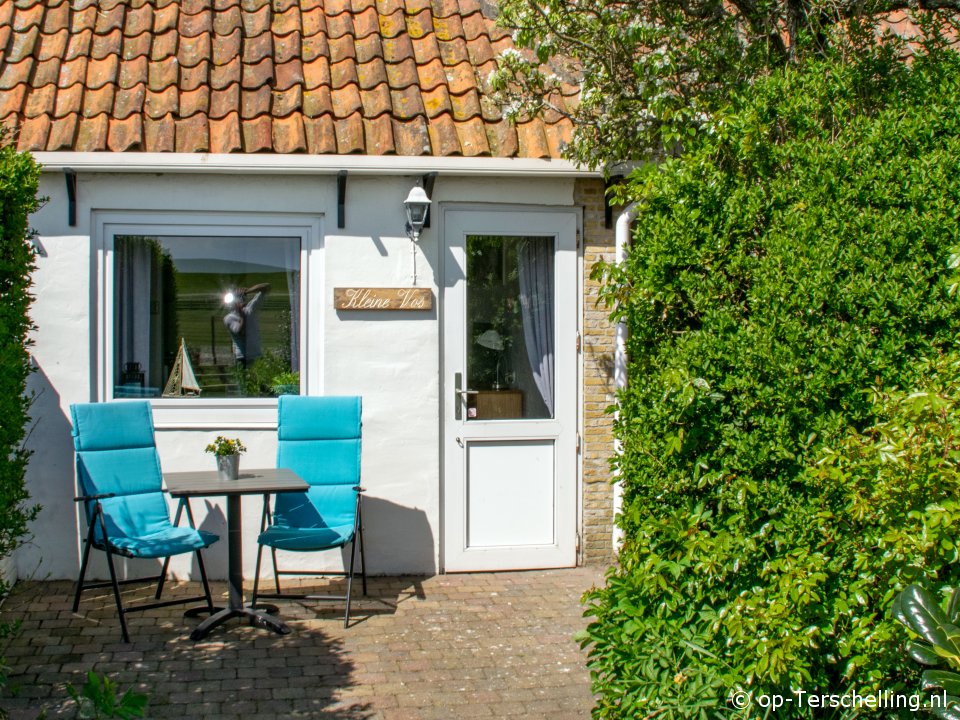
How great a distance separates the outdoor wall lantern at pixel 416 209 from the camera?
695 cm

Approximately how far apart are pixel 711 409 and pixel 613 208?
402cm

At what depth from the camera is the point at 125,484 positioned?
667 cm

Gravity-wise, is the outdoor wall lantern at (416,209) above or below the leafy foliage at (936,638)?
above

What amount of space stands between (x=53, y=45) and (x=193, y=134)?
1.60 metres

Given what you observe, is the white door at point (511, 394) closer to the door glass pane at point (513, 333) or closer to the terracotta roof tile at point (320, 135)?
the door glass pane at point (513, 333)

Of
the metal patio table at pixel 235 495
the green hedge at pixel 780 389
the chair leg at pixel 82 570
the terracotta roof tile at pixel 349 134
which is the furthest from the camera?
the terracotta roof tile at pixel 349 134

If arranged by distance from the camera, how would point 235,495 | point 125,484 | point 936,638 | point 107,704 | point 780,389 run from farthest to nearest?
point 125,484, point 235,495, point 780,389, point 107,704, point 936,638

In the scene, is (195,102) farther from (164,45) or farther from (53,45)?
Result: (53,45)

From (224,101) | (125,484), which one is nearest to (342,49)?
(224,101)

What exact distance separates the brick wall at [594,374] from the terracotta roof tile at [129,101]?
3.20 meters

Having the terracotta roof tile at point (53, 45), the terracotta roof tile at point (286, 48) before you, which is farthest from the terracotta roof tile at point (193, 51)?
the terracotta roof tile at point (53, 45)

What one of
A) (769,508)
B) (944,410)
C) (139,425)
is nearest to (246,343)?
(139,425)

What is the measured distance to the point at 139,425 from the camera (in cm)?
680

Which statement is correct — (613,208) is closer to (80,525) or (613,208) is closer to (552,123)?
(552,123)
